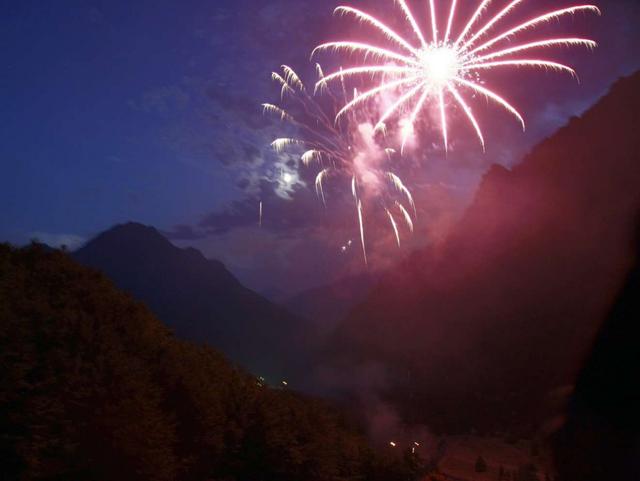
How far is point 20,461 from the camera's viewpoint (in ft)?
27.5

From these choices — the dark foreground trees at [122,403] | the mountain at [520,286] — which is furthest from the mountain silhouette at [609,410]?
the dark foreground trees at [122,403]

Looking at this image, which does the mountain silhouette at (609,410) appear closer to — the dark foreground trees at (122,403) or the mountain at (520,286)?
the mountain at (520,286)

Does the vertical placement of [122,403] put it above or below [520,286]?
below

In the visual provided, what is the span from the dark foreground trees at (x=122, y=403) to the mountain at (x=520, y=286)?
92.1ft

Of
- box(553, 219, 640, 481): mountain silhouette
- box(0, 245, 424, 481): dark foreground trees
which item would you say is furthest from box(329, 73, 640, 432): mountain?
box(0, 245, 424, 481): dark foreground trees

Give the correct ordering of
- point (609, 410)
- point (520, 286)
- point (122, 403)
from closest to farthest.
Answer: point (122, 403) < point (609, 410) < point (520, 286)

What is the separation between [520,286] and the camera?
173 ft

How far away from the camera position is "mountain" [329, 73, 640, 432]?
40.7 meters

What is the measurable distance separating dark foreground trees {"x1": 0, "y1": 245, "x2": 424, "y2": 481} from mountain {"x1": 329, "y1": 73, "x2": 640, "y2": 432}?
28083 mm

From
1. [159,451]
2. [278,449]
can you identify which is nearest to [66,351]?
[159,451]

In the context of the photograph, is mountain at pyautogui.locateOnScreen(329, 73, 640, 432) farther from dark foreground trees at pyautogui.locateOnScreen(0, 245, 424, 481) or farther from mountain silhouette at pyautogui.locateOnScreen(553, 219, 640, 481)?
dark foreground trees at pyautogui.locateOnScreen(0, 245, 424, 481)

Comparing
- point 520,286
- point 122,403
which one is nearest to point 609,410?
point 122,403

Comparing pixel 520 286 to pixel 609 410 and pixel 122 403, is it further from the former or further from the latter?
pixel 122 403

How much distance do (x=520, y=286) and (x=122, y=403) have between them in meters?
51.2
